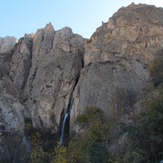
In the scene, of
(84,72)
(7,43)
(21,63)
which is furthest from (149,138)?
(7,43)

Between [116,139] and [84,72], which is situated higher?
[84,72]

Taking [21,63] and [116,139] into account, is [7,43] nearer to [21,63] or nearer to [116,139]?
[21,63]

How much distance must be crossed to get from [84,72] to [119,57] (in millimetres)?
5706

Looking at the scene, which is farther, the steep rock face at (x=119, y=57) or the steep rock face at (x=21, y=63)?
the steep rock face at (x=21, y=63)

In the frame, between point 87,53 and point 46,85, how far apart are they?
827cm

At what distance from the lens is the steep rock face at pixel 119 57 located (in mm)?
29750

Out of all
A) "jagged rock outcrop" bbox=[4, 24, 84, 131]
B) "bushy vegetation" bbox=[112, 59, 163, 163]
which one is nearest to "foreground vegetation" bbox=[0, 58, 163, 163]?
"bushy vegetation" bbox=[112, 59, 163, 163]

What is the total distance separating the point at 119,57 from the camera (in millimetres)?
32469

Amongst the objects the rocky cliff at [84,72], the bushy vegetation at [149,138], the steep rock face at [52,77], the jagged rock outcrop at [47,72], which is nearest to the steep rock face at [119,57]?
the rocky cliff at [84,72]

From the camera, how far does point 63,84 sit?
3562 centimetres

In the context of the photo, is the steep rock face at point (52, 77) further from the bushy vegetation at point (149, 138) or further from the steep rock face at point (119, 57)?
the bushy vegetation at point (149, 138)

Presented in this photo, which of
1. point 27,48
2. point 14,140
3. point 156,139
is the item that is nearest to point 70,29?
point 27,48

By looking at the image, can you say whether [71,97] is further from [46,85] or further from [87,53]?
[87,53]

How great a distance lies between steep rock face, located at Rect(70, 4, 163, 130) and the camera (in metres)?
29.8
